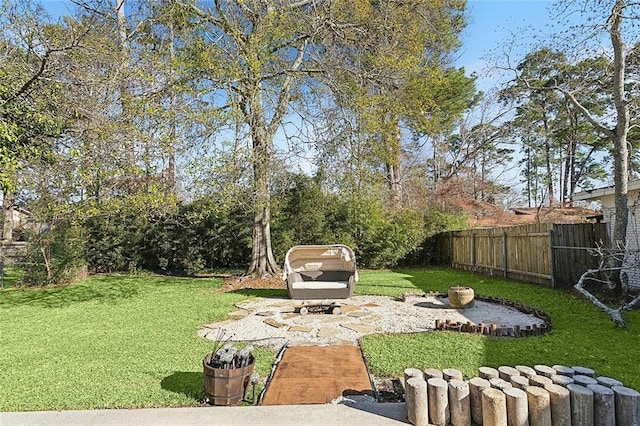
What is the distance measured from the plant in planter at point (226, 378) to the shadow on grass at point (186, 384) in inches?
9.7

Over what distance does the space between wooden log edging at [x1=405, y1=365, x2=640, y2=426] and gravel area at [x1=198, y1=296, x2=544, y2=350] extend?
86.4 inches

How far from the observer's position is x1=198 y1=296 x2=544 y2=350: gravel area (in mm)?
4828

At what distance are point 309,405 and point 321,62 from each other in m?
8.39

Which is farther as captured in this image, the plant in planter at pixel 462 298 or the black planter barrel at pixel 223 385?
the plant in planter at pixel 462 298

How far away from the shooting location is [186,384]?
3.21m

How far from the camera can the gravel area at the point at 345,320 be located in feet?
15.8

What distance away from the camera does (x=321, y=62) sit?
9.30 meters

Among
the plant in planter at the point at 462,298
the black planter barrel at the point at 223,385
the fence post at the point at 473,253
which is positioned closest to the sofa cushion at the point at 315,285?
the plant in planter at the point at 462,298

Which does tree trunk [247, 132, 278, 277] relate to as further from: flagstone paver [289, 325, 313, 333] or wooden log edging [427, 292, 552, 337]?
wooden log edging [427, 292, 552, 337]

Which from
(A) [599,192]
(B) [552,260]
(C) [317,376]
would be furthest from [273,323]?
(A) [599,192]

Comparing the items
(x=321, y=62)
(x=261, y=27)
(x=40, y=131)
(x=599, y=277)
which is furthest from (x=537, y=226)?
(x=40, y=131)

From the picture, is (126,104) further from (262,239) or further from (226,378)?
(226,378)

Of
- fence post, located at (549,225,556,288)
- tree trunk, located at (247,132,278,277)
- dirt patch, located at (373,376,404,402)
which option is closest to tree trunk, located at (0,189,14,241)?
tree trunk, located at (247,132,278,277)

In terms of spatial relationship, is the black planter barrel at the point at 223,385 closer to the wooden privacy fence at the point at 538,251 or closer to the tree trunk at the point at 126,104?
the tree trunk at the point at 126,104
